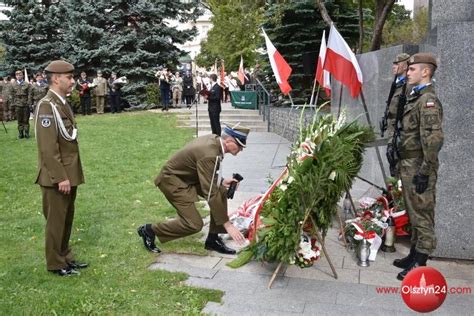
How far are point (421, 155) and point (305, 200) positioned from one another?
129 cm

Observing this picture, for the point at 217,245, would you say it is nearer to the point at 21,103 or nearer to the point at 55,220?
the point at 55,220

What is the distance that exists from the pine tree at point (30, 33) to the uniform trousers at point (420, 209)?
75.9ft

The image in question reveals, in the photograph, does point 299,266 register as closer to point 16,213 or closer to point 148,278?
point 148,278

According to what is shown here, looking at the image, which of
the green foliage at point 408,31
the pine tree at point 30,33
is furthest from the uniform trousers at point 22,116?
the green foliage at point 408,31

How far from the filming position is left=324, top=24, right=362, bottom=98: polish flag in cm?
783

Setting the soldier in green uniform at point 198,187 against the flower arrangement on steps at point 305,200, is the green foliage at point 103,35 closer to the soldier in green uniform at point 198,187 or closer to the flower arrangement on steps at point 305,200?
the soldier in green uniform at point 198,187

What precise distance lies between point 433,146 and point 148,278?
307 cm

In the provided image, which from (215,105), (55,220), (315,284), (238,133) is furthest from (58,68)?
(215,105)

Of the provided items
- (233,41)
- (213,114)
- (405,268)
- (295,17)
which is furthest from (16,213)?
(233,41)

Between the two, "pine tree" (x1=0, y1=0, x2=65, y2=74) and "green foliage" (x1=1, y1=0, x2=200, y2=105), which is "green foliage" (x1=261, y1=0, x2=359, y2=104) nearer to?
"green foliage" (x1=1, y1=0, x2=200, y2=105)

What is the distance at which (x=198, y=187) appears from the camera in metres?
5.58

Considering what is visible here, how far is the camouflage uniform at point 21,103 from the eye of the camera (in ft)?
51.8

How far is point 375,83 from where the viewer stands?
8242 millimetres

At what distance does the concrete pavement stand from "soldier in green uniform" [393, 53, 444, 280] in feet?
1.44
